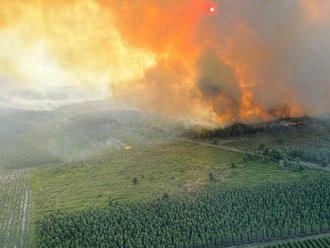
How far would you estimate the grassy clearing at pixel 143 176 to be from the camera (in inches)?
2557

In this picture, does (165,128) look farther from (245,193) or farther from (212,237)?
(212,237)

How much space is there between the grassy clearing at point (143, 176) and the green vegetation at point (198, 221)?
209 inches

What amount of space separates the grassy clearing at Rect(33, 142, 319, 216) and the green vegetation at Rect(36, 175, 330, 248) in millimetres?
5304

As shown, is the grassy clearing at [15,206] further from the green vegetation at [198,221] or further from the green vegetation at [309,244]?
the green vegetation at [309,244]

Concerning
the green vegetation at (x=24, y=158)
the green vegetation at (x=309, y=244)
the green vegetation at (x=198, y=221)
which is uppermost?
the green vegetation at (x=24, y=158)

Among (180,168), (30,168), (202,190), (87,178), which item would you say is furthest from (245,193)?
(30,168)

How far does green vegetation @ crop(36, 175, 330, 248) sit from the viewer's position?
50688 millimetres

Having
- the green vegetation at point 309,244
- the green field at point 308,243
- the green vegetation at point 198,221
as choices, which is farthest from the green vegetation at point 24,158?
the green vegetation at point 309,244

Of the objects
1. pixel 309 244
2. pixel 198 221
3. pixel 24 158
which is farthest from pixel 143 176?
pixel 24 158

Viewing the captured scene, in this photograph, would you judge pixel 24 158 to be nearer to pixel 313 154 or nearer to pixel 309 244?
pixel 309 244

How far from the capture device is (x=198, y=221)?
5378 cm

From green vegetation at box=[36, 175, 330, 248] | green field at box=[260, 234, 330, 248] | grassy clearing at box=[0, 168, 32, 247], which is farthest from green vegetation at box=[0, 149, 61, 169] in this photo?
green field at box=[260, 234, 330, 248]

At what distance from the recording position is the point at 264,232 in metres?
51.8

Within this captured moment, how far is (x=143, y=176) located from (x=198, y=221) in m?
22.3
